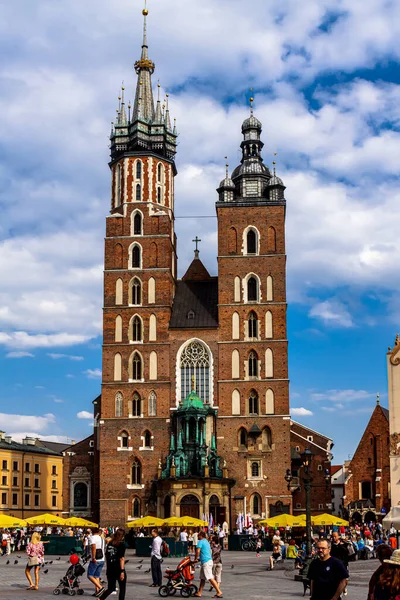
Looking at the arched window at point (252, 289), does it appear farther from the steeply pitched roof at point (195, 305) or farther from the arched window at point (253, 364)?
the arched window at point (253, 364)

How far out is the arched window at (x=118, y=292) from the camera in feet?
200

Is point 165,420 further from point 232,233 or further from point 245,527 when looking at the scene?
point 232,233

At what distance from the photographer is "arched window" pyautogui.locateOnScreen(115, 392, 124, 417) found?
59094 millimetres

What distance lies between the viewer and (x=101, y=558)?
1941 cm

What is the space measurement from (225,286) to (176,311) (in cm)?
418

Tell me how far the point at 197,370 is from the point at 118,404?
618 centimetres

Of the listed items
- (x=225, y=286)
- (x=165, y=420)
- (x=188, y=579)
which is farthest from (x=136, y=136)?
(x=188, y=579)

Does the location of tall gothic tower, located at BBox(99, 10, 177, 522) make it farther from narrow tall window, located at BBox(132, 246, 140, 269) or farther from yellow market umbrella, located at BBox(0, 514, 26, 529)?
yellow market umbrella, located at BBox(0, 514, 26, 529)

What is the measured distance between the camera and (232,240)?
6181cm

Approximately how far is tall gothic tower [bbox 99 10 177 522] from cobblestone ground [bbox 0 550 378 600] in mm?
22618

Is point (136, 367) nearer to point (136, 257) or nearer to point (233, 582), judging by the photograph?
point (136, 257)

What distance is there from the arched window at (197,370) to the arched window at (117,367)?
440cm

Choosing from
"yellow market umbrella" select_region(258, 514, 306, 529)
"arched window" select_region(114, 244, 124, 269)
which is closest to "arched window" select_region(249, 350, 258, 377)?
"arched window" select_region(114, 244, 124, 269)

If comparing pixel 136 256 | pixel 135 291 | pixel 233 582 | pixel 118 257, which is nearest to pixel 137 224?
pixel 136 256
